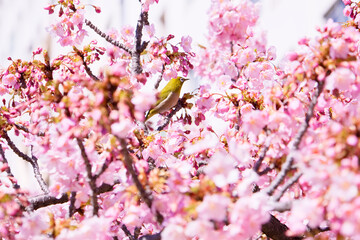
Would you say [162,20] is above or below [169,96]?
above

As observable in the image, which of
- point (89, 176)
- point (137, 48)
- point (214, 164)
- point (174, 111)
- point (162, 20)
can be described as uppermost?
point (162, 20)

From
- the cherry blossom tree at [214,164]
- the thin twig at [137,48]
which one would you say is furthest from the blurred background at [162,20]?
the cherry blossom tree at [214,164]

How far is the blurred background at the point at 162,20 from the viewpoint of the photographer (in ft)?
13.3

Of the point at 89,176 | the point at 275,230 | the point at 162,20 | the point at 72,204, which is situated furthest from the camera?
the point at 162,20

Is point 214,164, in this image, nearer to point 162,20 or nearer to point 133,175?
point 133,175

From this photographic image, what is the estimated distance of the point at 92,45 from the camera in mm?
2457

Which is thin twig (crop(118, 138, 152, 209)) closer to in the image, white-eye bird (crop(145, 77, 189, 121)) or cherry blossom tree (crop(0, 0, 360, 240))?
cherry blossom tree (crop(0, 0, 360, 240))

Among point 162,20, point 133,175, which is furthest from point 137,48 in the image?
point 162,20

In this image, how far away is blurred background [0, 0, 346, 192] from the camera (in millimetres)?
4039

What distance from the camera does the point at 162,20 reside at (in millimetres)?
5535

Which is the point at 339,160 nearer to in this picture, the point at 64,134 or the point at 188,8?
the point at 64,134

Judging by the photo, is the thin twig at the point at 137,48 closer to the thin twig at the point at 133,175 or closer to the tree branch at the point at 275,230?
the tree branch at the point at 275,230

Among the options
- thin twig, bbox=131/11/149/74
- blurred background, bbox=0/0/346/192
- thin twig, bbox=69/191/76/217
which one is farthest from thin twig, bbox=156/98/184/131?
thin twig, bbox=69/191/76/217

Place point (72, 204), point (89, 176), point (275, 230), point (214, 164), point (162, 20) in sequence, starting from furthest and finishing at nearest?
point (162, 20) < point (275, 230) < point (72, 204) < point (89, 176) < point (214, 164)
